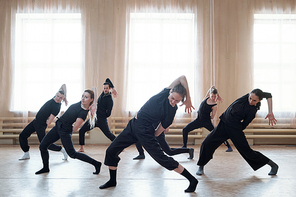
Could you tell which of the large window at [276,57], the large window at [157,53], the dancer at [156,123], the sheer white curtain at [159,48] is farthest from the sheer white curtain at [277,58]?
the dancer at [156,123]

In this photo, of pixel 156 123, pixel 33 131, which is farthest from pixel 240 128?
pixel 33 131

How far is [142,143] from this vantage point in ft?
8.38

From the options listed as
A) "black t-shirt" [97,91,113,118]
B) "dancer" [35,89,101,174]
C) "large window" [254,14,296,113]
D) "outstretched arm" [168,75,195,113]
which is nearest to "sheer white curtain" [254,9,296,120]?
"large window" [254,14,296,113]

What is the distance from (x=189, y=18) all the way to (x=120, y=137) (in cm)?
410

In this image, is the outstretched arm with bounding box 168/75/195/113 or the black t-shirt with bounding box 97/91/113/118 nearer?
the outstretched arm with bounding box 168/75/195/113

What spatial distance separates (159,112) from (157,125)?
22 centimetres

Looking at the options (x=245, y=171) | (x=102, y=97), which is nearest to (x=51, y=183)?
(x=102, y=97)

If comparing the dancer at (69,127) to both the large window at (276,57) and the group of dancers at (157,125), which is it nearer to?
the group of dancers at (157,125)

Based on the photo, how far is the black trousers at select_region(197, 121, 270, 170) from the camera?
311 centimetres

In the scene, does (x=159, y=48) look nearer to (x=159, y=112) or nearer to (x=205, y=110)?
(x=205, y=110)

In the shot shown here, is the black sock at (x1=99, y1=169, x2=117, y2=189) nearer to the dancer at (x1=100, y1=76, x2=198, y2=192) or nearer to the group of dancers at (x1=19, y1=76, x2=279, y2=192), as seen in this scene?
the group of dancers at (x1=19, y1=76, x2=279, y2=192)

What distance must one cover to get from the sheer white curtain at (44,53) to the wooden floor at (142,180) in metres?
1.97

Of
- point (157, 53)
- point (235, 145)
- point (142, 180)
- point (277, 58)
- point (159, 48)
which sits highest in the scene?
point (159, 48)

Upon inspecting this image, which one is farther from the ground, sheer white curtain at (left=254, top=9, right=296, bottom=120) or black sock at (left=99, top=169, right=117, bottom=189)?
sheer white curtain at (left=254, top=9, right=296, bottom=120)
